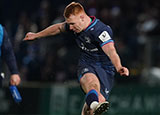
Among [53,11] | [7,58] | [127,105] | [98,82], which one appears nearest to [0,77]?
[7,58]

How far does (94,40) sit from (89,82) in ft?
2.15

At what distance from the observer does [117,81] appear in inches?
547

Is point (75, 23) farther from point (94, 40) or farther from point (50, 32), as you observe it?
point (50, 32)

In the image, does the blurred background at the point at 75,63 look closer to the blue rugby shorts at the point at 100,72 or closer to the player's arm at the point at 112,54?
the blue rugby shorts at the point at 100,72

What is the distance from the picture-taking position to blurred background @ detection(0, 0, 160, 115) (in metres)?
13.4

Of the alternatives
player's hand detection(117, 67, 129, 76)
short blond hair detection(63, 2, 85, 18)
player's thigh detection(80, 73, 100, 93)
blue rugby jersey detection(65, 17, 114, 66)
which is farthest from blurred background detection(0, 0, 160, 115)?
player's hand detection(117, 67, 129, 76)

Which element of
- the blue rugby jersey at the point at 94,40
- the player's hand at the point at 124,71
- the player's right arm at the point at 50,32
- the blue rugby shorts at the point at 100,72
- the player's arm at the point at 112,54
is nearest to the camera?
the player's hand at the point at 124,71

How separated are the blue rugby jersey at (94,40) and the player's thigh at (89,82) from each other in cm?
31

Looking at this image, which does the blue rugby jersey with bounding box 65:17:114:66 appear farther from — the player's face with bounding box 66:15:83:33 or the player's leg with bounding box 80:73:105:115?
the player's leg with bounding box 80:73:105:115

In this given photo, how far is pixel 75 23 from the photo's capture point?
313 inches

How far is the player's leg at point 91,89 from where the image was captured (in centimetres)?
770

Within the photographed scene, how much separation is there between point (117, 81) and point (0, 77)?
6056mm

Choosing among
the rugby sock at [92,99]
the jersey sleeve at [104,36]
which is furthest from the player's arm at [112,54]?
the rugby sock at [92,99]

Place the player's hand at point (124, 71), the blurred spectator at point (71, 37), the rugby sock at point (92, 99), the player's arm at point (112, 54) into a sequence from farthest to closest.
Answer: the blurred spectator at point (71, 37) → the rugby sock at point (92, 99) → the player's arm at point (112, 54) → the player's hand at point (124, 71)
